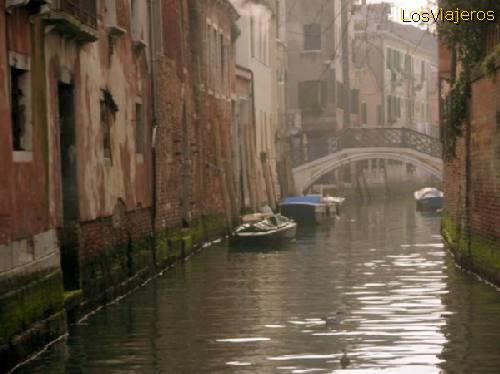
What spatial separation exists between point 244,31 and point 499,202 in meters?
22.7

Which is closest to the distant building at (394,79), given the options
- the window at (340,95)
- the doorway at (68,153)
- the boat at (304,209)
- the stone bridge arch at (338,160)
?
the window at (340,95)

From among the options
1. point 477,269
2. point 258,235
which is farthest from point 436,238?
point 477,269

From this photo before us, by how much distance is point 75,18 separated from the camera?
1450 centimetres

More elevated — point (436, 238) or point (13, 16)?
point (13, 16)

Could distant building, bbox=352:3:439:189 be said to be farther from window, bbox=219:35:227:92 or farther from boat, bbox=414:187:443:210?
window, bbox=219:35:227:92

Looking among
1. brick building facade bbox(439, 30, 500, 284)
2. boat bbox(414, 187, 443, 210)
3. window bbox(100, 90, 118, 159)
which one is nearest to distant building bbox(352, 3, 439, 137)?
boat bbox(414, 187, 443, 210)

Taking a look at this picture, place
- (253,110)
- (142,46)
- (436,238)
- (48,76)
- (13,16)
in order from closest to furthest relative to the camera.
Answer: (13,16) < (48,76) < (142,46) < (436,238) < (253,110)

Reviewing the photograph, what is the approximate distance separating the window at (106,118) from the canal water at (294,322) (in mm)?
2081

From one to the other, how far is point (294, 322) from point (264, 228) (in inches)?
570

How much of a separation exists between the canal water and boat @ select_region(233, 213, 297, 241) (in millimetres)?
2528

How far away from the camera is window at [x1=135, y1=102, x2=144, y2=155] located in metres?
20.9

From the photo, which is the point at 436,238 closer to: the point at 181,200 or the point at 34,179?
the point at 181,200

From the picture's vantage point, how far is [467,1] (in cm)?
1950

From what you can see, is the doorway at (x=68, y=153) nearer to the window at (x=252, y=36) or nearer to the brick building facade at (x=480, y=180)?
the brick building facade at (x=480, y=180)
